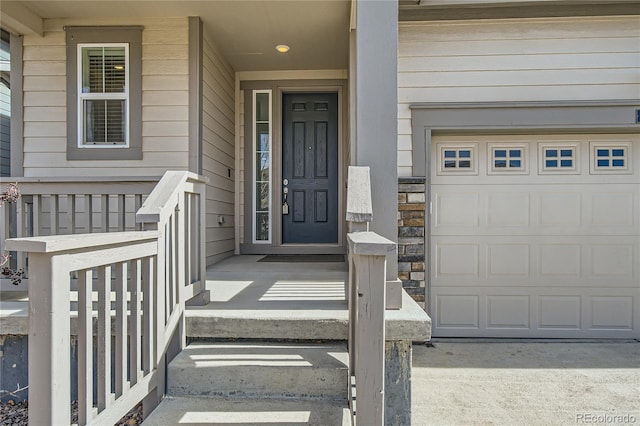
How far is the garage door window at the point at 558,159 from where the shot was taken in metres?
3.91

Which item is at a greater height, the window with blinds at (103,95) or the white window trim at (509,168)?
the window with blinds at (103,95)

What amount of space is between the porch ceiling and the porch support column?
4.95 feet

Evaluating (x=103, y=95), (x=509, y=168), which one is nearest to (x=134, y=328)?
(x=103, y=95)

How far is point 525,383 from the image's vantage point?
111 inches

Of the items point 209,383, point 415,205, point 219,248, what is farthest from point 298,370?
point 219,248

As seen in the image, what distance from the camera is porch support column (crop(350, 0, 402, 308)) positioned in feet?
7.02

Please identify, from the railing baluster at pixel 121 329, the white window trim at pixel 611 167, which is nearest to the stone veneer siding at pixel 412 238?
the white window trim at pixel 611 167

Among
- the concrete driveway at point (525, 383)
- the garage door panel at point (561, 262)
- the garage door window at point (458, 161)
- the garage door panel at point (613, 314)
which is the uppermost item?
the garage door window at point (458, 161)

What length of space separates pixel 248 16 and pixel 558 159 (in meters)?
3.45

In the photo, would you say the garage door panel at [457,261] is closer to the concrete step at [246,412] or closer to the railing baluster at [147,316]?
the concrete step at [246,412]

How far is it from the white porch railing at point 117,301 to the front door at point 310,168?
105 inches

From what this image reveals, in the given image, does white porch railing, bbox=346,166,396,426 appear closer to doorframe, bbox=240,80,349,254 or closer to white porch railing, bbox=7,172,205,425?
white porch railing, bbox=7,172,205,425

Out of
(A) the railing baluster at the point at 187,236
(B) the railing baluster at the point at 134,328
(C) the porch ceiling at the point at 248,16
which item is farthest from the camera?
(C) the porch ceiling at the point at 248,16

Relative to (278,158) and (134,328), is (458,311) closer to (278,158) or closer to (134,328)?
(278,158)
